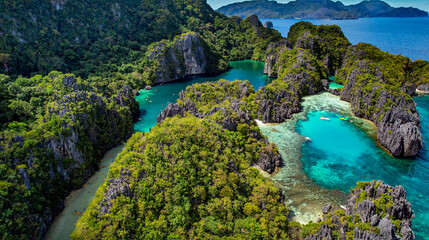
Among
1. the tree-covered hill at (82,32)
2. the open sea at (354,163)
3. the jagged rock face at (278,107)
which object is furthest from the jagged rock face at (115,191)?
the tree-covered hill at (82,32)

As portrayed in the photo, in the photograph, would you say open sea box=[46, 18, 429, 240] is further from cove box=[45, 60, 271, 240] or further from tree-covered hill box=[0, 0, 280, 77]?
tree-covered hill box=[0, 0, 280, 77]

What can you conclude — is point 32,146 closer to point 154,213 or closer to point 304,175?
point 154,213

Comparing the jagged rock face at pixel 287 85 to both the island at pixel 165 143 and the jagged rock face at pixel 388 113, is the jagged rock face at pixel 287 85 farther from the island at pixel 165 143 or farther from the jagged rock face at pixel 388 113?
the jagged rock face at pixel 388 113

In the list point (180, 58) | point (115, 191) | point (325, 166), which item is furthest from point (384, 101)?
point (180, 58)

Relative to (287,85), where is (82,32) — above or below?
above

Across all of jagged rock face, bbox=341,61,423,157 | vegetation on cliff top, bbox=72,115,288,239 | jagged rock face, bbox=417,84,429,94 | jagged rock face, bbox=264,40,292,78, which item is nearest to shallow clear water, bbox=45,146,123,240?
vegetation on cliff top, bbox=72,115,288,239

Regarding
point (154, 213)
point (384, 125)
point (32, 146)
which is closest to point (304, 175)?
point (384, 125)

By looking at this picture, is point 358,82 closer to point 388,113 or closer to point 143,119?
point 388,113
